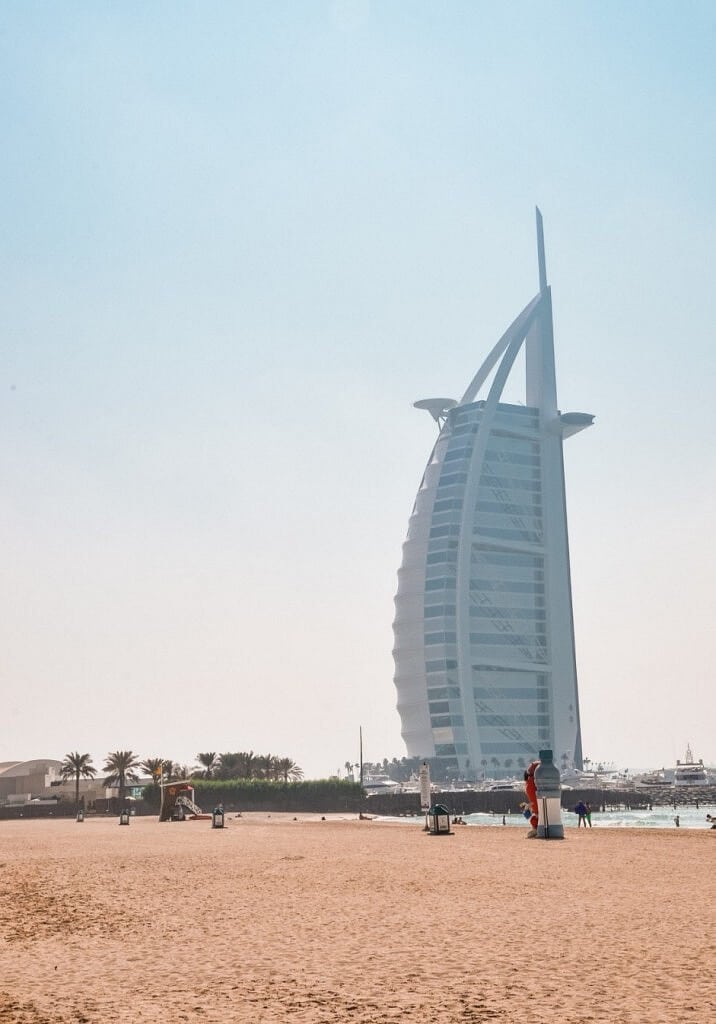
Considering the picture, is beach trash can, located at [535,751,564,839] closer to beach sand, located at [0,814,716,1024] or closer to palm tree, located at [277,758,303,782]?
beach sand, located at [0,814,716,1024]

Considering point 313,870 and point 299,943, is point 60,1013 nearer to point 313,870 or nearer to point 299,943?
point 299,943

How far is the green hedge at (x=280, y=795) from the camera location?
119 metres

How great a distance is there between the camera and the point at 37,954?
13.5 m

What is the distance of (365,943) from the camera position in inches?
537

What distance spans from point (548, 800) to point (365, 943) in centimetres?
2688

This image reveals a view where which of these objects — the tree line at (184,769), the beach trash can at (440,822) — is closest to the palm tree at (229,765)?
the tree line at (184,769)

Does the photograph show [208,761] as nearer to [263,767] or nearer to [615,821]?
[263,767]

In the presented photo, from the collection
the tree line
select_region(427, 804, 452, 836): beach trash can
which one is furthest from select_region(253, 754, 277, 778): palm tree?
select_region(427, 804, 452, 836): beach trash can

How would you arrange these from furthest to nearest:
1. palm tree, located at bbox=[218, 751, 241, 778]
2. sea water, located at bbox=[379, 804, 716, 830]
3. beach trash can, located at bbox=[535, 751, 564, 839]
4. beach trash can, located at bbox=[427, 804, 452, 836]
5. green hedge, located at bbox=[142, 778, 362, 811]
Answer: palm tree, located at bbox=[218, 751, 241, 778], green hedge, located at bbox=[142, 778, 362, 811], sea water, located at bbox=[379, 804, 716, 830], beach trash can, located at bbox=[427, 804, 452, 836], beach trash can, located at bbox=[535, 751, 564, 839]

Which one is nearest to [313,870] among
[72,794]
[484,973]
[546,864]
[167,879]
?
[167,879]

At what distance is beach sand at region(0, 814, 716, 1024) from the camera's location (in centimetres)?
990

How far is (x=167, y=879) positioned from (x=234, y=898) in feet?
17.0

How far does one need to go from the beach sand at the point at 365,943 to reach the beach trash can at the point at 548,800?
11.3 metres

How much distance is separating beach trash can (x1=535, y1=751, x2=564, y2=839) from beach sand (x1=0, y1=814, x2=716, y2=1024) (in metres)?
11.3
